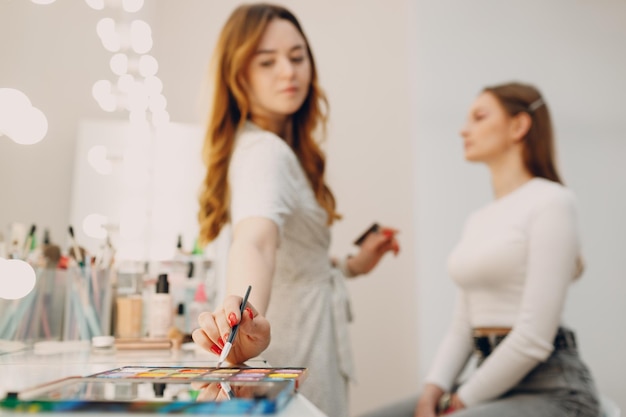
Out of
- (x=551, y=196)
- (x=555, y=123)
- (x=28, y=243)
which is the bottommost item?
(x=28, y=243)

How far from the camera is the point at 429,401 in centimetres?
135

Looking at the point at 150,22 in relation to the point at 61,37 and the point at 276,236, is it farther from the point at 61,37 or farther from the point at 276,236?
the point at 276,236

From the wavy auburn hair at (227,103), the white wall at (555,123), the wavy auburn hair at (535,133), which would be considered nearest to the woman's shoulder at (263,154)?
the wavy auburn hair at (227,103)

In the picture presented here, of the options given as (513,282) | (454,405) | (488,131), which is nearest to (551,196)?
(513,282)

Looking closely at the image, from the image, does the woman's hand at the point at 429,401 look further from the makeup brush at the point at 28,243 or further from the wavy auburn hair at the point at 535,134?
the makeup brush at the point at 28,243

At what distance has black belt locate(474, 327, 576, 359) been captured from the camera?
1262 millimetres

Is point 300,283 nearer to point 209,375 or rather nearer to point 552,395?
point 209,375

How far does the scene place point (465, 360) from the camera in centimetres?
151

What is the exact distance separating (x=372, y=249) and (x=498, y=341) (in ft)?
1.27

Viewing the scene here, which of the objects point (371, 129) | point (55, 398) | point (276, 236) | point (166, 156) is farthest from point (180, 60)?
point (55, 398)

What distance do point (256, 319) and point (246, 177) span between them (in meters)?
0.31

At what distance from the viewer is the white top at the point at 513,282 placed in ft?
3.94

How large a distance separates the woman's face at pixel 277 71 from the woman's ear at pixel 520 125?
79cm

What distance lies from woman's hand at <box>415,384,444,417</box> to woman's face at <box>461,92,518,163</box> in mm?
685
